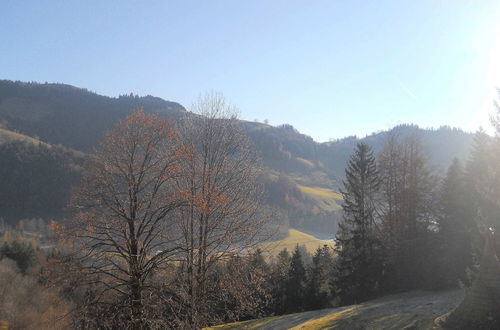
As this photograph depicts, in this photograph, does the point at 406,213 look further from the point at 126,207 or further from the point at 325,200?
the point at 325,200

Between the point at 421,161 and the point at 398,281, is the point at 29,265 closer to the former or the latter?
the point at 398,281

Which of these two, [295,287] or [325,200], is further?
[325,200]

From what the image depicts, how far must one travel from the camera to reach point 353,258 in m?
32.2

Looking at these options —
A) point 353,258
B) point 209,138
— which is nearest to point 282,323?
point 353,258

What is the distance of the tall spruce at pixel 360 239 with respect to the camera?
31.3 m

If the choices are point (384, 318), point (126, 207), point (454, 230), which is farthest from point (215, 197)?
point (454, 230)

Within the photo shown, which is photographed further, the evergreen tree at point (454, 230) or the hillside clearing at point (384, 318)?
the evergreen tree at point (454, 230)

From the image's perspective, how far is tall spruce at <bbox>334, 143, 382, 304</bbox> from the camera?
3128 cm

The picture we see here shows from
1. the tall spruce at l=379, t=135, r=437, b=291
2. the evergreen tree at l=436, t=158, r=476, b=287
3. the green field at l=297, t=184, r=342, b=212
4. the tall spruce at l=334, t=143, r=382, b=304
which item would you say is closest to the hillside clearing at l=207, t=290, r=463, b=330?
the evergreen tree at l=436, t=158, r=476, b=287

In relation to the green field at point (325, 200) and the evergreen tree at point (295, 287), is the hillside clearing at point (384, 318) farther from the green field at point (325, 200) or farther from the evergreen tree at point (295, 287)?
the green field at point (325, 200)

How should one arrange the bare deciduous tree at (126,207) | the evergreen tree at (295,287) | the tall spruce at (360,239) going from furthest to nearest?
the evergreen tree at (295,287), the tall spruce at (360,239), the bare deciduous tree at (126,207)

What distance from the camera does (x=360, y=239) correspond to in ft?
106

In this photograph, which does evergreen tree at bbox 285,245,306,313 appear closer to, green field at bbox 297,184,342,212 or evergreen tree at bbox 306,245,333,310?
evergreen tree at bbox 306,245,333,310

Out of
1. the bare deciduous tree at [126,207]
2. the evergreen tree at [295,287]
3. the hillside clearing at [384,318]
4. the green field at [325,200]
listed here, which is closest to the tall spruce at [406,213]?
the hillside clearing at [384,318]
